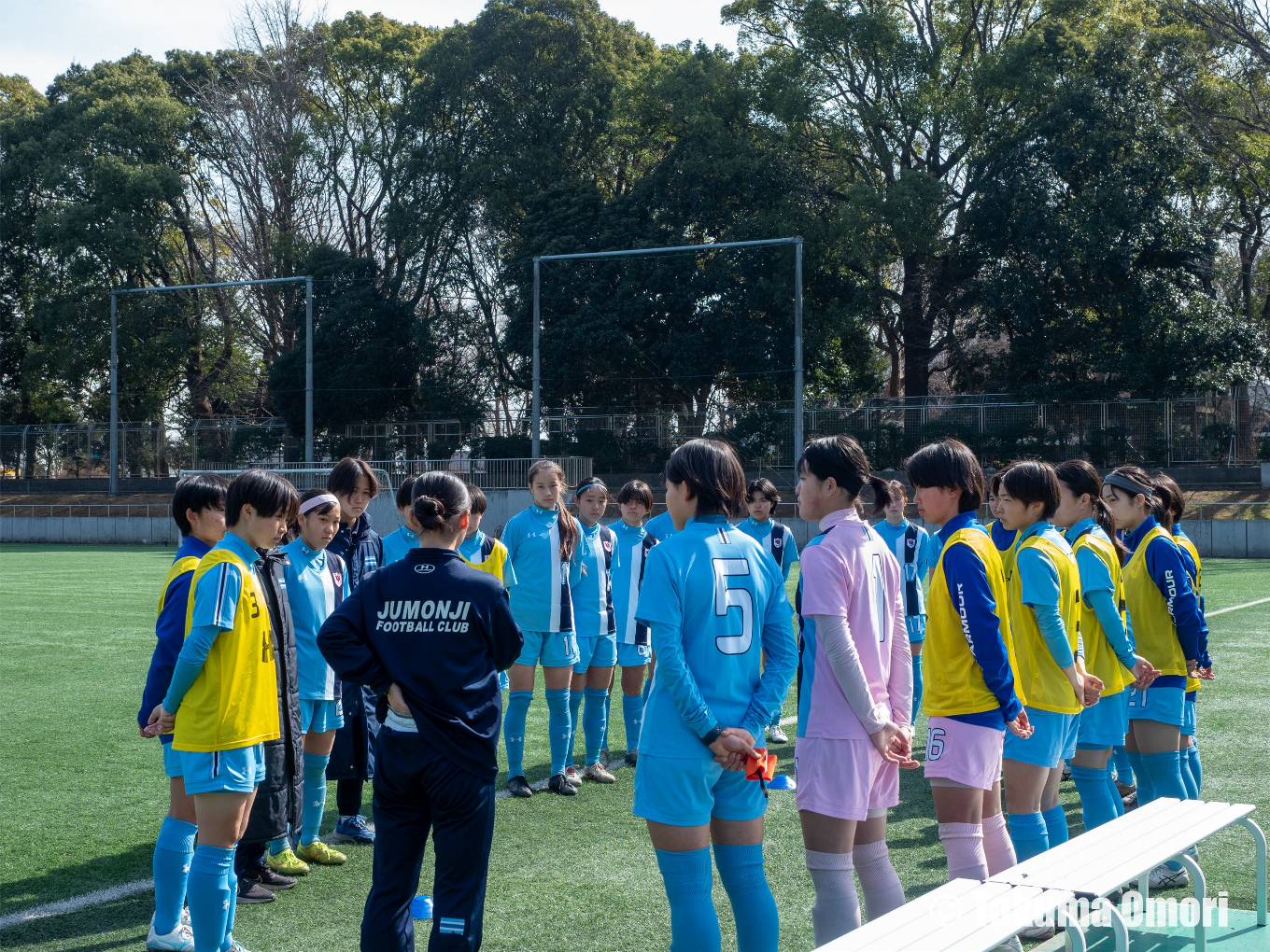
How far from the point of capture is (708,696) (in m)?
3.42

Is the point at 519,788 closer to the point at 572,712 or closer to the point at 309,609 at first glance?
the point at 572,712

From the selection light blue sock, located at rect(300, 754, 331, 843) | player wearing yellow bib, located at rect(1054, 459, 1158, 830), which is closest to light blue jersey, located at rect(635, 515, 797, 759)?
player wearing yellow bib, located at rect(1054, 459, 1158, 830)

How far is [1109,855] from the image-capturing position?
3750mm

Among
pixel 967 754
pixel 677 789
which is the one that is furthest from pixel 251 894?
pixel 967 754

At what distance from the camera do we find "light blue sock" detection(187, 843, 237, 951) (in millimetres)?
3779

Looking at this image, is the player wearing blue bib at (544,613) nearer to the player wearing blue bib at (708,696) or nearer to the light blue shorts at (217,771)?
the light blue shorts at (217,771)

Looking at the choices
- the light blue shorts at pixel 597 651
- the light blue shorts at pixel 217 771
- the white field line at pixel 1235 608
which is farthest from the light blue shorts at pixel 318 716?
the white field line at pixel 1235 608

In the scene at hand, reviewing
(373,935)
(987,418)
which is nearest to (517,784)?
(373,935)

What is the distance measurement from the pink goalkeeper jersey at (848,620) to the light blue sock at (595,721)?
11.2ft

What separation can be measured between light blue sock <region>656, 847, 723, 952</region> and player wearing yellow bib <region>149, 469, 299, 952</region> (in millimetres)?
1545

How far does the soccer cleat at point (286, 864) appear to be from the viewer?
5090 mm

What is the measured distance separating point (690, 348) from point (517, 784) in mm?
28874

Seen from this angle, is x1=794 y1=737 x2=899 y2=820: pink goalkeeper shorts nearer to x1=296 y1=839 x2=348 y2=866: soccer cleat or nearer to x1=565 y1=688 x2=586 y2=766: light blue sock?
x1=296 y1=839 x2=348 y2=866: soccer cleat

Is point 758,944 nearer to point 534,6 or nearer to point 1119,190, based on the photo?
point 1119,190
